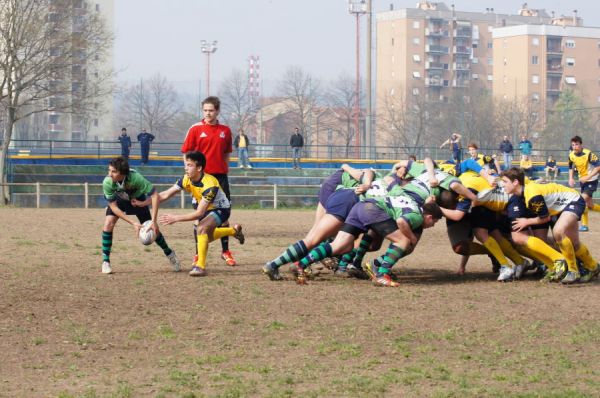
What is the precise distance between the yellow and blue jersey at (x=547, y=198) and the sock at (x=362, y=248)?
1957 mm

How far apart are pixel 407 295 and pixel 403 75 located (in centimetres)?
11841

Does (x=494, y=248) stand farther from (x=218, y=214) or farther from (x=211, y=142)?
(x=211, y=142)

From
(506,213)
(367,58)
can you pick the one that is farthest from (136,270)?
(367,58)

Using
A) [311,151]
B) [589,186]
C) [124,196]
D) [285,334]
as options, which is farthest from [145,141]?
[285,334]

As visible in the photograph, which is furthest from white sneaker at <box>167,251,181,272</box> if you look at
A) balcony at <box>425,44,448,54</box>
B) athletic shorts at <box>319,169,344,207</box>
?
balcony at <box>425,44,448,54</box>

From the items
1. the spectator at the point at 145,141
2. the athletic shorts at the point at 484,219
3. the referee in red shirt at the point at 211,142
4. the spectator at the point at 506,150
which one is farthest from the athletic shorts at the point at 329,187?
the spectator at the point at 506,150

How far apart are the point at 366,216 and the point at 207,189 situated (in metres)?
2.10

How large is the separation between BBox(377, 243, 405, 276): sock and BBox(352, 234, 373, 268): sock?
740mm

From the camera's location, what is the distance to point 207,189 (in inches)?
502

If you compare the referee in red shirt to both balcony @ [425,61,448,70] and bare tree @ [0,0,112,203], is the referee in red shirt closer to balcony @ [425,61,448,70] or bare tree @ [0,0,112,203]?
bare tree @ [0,0,112,203]

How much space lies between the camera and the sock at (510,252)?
42.8ft

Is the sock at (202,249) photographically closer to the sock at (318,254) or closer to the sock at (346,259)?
the sock at (318,254)

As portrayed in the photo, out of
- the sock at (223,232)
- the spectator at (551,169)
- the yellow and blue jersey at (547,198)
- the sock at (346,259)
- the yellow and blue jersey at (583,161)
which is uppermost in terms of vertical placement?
the yellow and blue jersey at (583,161)

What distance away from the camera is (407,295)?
11.4m
